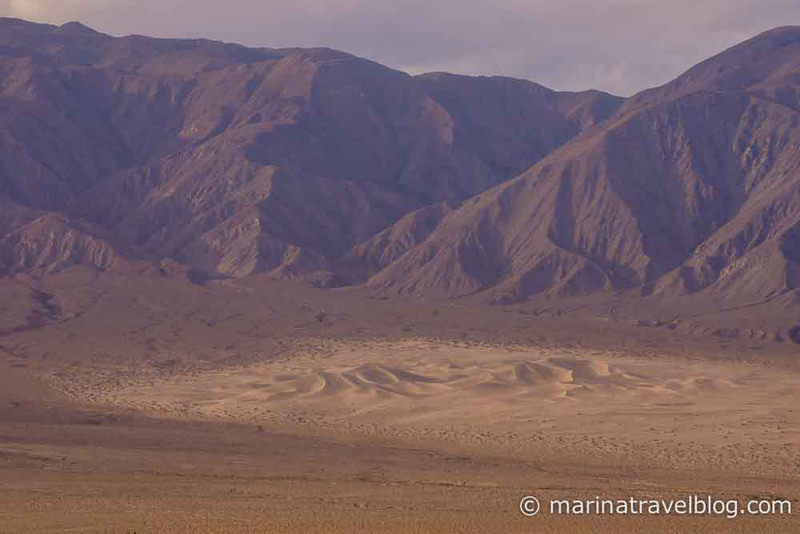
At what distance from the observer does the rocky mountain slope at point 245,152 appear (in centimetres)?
11519

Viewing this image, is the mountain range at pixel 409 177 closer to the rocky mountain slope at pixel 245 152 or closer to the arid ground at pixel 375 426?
the rocky mountain slope at pixel 245 152

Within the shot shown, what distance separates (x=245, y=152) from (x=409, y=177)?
20.3 metres

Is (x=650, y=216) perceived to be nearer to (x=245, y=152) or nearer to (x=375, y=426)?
(x=245, y=152)

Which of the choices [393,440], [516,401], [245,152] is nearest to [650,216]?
Result: [245,152]

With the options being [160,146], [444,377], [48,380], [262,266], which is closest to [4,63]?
[160,146]

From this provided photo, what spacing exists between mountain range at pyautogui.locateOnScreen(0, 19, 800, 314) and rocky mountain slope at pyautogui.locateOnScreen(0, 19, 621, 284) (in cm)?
29

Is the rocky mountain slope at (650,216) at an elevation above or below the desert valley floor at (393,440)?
above

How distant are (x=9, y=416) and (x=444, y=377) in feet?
70.1

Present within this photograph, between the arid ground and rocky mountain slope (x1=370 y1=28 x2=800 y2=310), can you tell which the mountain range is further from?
the arid ground

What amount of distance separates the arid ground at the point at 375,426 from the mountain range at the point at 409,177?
873 inches

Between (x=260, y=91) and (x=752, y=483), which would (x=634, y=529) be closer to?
(x=752, y=483)

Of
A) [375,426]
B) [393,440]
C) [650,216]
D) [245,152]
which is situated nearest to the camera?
[393,440]

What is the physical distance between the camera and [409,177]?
13838cm

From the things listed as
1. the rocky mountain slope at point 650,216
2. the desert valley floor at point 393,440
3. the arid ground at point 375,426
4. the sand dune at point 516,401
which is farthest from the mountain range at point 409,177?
the desert valley floor at point 393,440
